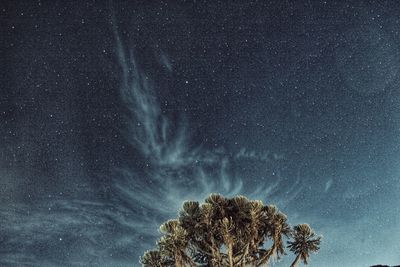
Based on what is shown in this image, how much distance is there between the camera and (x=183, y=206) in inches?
685

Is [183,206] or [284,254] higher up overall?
[183,206]

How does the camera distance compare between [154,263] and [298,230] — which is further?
[298,230]

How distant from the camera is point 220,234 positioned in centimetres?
1680

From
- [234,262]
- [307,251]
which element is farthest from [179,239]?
[307,251]

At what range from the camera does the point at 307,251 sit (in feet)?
59.7

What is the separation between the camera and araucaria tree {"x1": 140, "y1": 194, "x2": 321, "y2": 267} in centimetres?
1662

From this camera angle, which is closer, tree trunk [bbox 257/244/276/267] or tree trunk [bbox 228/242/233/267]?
tree trunk [bbox 228/242/233/267]

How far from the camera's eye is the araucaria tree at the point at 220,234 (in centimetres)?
1662

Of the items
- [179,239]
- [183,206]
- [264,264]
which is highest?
[183,206]

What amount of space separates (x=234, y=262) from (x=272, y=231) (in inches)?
98.8

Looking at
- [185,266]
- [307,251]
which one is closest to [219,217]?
[185,266]

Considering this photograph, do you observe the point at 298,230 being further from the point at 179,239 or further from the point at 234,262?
the point at 179,239

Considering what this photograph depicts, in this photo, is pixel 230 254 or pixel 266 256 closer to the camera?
pixel 230 254

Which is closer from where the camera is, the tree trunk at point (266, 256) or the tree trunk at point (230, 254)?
the tree trunk at point (230, 254)
